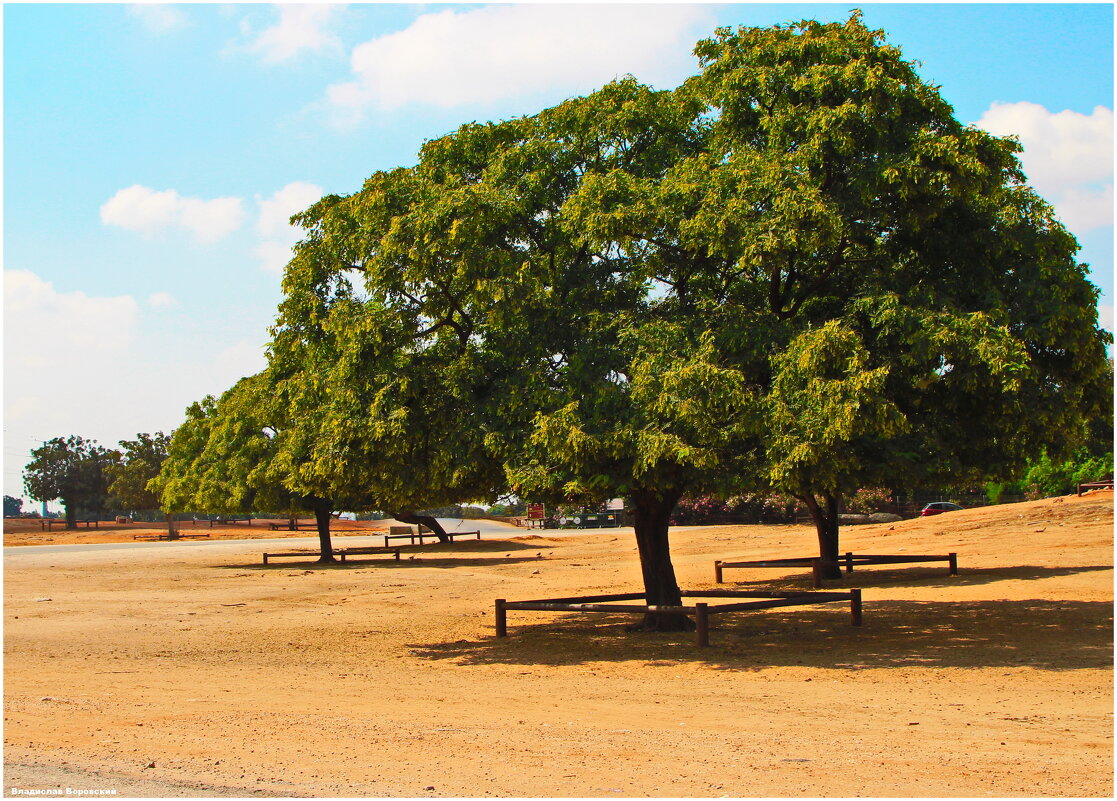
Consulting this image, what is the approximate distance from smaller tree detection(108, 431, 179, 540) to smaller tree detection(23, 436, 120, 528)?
92.6 inches

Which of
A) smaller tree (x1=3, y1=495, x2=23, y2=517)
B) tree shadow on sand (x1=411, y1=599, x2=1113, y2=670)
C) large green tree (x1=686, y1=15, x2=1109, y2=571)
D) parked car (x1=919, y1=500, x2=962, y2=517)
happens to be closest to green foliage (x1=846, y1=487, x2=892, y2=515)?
parked car (x1=919, y1=500, x2=962, y2=517)

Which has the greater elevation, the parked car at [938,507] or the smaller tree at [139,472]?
the smaller tree at [139,472]

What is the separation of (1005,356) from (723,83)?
540 cm

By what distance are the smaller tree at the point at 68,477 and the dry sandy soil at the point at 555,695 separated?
74155mm

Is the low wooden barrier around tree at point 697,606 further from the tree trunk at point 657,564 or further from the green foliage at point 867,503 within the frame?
the green foliage at point 867,503

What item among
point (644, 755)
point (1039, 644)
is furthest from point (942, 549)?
point (644, 755)

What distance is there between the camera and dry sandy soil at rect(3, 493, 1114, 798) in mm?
7438

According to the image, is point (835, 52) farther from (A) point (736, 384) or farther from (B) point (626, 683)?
(B) point (626, 683)

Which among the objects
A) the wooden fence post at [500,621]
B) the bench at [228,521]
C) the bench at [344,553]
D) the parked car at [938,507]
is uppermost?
the wooden fence post at [500,621]

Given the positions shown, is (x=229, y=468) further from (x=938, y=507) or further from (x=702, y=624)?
(x=938, y=507)

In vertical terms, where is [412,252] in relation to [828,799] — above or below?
above

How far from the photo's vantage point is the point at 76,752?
27.2ft

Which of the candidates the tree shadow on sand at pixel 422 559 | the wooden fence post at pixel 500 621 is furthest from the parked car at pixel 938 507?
the wooden fence post at pixel 500 621

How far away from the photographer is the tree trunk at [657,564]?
16.2 meters
